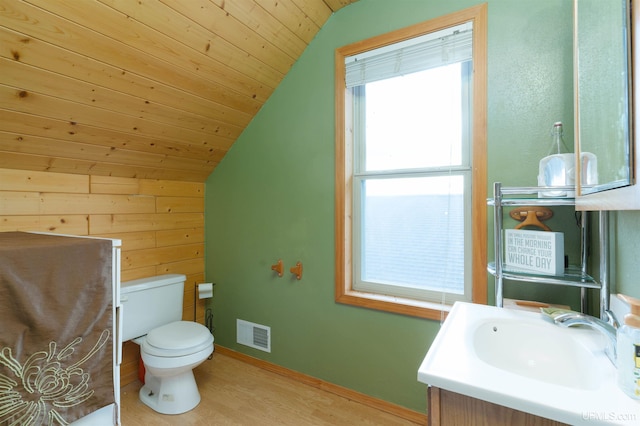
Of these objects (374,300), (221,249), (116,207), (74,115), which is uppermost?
(74,115)

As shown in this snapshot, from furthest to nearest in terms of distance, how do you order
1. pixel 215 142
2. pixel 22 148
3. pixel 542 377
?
pixel 215 142 → pixel 22 148 → pixel 542 377

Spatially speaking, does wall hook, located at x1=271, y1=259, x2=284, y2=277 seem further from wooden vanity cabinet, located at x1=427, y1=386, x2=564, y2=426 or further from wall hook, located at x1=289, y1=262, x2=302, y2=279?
wooden vanity cabinet, located at x1=427, y1=386, x2=564, y2=426

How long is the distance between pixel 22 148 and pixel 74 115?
1.01ft

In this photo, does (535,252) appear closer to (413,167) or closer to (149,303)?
(413,167)

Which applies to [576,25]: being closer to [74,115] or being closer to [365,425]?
[365,425]

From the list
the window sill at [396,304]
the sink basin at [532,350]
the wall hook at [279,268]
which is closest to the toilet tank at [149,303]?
the wall hook at [279,268]

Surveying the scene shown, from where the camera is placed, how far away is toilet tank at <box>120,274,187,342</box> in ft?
6.20

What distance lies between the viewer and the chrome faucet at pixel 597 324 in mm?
728

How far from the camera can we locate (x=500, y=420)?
2.09 ft

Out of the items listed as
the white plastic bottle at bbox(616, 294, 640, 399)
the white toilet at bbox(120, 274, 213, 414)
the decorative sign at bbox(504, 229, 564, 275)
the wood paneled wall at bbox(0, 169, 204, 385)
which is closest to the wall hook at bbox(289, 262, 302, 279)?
the white toilet at bbox(120, 274, 213, 414)

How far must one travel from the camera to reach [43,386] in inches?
41.8

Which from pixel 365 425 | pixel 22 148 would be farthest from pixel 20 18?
pixel 365 425

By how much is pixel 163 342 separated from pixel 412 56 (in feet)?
6.94

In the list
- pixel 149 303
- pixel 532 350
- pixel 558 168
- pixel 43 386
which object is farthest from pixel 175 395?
pixel 558 168
